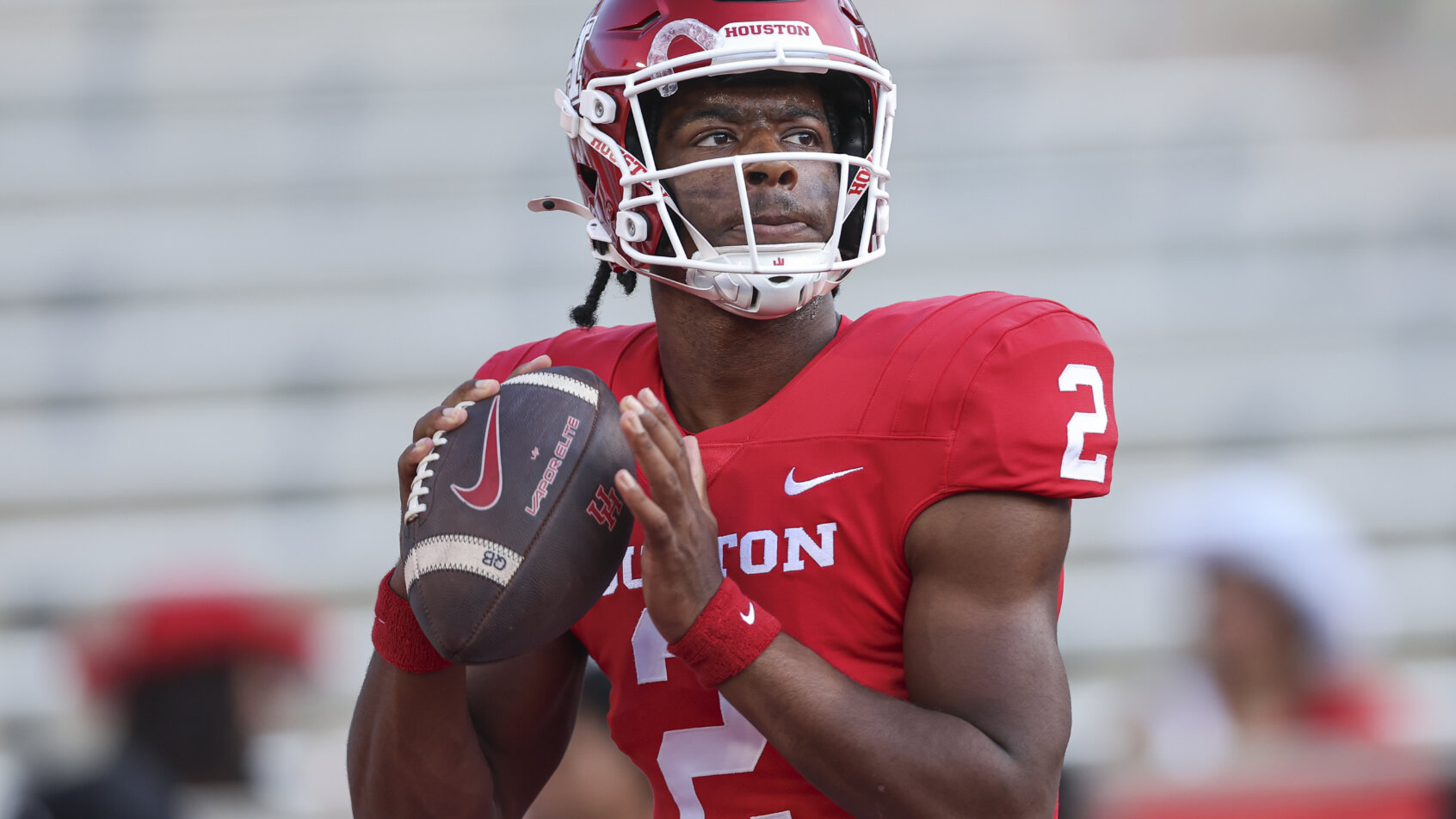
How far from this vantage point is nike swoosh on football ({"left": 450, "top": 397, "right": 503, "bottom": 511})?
64.7 inches

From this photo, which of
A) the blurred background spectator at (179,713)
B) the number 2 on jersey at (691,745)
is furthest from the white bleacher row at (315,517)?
the number 2 on jersey at (691,745)

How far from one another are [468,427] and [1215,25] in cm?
409

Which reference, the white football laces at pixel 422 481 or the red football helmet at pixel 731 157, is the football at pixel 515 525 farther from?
the red football helmet at pixel 731 157

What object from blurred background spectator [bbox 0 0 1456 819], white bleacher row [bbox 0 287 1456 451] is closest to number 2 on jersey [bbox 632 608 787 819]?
blurred background spectator [bbox 0 0 1456 819]

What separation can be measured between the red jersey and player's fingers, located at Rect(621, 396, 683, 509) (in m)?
0.26

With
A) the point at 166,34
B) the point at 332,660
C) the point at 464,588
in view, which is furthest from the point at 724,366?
the point at 166,34

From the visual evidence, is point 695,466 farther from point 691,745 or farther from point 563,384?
point 691,745

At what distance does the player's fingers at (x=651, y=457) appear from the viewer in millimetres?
1521

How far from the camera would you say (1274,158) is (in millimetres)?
4895

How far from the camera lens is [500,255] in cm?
484

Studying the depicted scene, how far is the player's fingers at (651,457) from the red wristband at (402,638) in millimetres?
460

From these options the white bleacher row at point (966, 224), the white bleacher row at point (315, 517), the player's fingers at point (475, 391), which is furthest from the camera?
the white bleacher row at point (966, 224)

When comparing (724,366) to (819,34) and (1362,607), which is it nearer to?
(819,34)

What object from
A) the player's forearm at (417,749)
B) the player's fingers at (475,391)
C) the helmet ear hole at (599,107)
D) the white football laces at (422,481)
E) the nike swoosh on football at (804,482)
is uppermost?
the helmet ear hole at (599,107)
